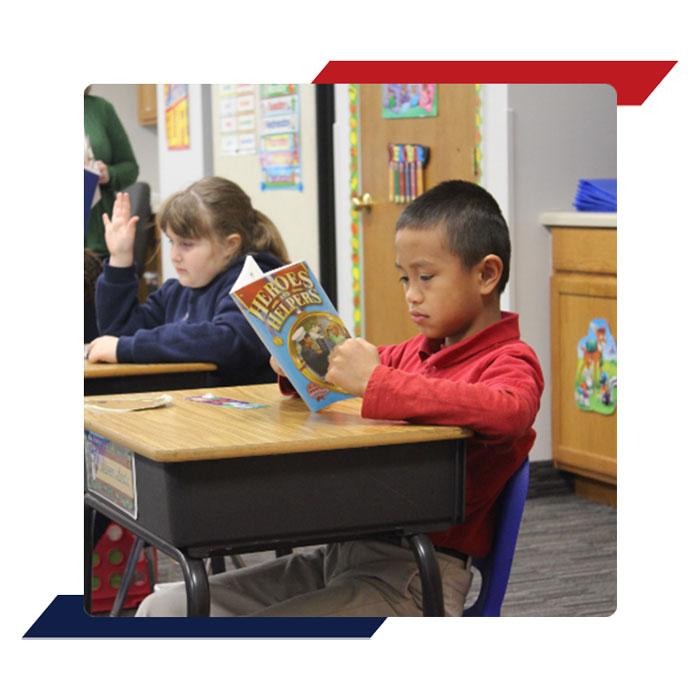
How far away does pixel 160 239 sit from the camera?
5.62m

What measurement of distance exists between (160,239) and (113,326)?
3.04m

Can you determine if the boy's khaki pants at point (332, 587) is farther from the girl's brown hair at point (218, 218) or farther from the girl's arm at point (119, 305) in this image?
the girl's arm at point (119, 305)

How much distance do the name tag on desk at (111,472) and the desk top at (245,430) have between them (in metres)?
0.03

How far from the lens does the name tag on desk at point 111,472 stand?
4.72 ft

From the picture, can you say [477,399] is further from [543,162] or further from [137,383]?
[543,162]

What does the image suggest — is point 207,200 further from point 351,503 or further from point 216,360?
point 351,503

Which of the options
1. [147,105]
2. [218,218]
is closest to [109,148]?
[218,218]

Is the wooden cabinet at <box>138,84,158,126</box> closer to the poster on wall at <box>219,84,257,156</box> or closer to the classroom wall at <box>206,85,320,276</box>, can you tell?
the poster on wall at <box>219,84,257,156</box>

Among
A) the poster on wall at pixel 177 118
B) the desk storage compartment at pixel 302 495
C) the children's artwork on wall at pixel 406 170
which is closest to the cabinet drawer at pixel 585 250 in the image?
the children's artwork on wall at pixel 406 170

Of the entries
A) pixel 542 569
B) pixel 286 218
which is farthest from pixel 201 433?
pixel 286 218

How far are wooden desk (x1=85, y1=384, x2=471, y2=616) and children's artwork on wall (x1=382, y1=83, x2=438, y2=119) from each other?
98.5 inches

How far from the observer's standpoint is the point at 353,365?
1457mm

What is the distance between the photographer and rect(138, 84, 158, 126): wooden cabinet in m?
6.44

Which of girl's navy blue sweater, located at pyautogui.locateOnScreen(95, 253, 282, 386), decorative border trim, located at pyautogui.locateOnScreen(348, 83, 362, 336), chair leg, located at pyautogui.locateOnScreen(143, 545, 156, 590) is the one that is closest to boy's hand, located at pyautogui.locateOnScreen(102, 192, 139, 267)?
girl's navy blue sweater, located at pyautogui.locateOnScreen(95, 253, 282, 386)
